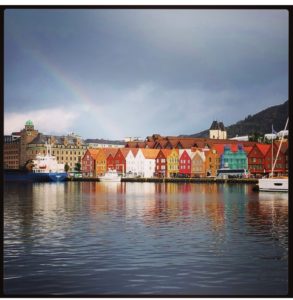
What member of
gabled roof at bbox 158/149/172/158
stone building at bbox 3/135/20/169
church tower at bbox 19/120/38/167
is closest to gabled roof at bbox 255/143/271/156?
gabled roof at bbox 158/149/172/158

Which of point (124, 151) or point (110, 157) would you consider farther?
point (110, 157)

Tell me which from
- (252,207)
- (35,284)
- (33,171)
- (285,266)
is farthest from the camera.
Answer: (33,171)

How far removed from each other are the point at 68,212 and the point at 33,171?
23.0 meters

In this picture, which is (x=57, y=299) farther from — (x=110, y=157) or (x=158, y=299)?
(x=110, y=157)

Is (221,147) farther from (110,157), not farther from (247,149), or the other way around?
(110,157)

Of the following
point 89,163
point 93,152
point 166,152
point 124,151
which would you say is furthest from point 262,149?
point 89,163

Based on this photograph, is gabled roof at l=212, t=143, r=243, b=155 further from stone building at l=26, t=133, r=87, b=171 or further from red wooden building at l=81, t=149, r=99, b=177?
red wooden building at l=81, t=149, r=99, b=177

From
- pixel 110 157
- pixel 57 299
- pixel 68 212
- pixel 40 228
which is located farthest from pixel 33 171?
pixel 57 299

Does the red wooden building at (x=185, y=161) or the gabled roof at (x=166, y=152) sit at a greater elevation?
the gabled roof at (x=166, y=152)

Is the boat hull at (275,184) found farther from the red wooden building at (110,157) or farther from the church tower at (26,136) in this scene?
the red wooden building at (110,157)

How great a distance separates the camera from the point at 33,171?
115 ft

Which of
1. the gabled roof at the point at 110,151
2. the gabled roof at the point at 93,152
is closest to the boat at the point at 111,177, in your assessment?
the gabled roof at the point at 110,151

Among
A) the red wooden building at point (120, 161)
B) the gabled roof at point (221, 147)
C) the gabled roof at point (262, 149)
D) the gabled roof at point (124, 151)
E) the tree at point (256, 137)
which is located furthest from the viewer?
the red wooden building at point (120, 161)

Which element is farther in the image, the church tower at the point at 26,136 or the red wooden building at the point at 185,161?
the red wooden building at the point at 185,161
